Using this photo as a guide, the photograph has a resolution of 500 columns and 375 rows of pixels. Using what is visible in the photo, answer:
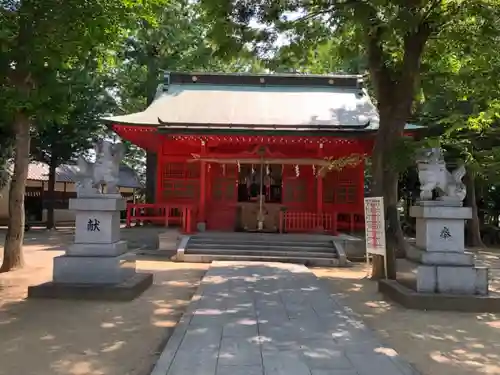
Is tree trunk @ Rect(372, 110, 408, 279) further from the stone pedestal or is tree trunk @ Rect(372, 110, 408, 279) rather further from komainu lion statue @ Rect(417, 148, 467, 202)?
the stone pedestal

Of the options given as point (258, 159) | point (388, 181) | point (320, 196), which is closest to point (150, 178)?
point (258, 159)

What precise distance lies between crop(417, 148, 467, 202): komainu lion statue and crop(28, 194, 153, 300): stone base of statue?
497 centimetres

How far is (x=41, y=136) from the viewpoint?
71.1 ft

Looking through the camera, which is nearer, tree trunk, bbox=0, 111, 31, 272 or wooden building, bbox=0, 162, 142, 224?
tree trunk, bbox=0, 111, 31, 272

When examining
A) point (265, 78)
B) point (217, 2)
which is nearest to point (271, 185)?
point (265, 78)

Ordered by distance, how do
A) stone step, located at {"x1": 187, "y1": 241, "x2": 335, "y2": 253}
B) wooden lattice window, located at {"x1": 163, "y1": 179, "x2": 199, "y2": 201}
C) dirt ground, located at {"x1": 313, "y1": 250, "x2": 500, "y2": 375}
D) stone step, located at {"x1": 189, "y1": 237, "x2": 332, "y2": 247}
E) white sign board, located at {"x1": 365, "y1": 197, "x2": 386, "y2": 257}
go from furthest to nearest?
wooden lattice window, located at {"x1": 163, "y1": 179, "x2": 199, "y2": 201} → stone step, located at {"x1": 189, "y1": 237, "x2": 332, "y2": 247} → stone step, located at {"x1": 187, "y1": 241, "x2": 335, "y2": 253} → white sign board, located at {"x1": 365, "y1": 197, "x2": 386, "y2": 257} → dirt ground, located at {"x1": 313, "y1": 250, "x2": 500, "y2": 375}

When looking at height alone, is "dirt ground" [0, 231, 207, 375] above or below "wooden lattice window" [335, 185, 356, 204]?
below

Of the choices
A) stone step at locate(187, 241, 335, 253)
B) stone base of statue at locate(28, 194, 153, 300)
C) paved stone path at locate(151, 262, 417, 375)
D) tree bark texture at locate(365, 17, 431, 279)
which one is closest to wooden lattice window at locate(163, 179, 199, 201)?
stone step at locate(187, 241, 335, 253)

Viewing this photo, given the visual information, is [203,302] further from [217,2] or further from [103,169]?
[217,2]

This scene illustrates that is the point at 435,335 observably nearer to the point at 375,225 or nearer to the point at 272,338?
the point at 272,338

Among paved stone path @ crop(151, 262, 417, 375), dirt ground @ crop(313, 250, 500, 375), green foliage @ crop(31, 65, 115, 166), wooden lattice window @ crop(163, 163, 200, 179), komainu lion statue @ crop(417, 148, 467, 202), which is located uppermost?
green foliage @ crop(31, 65, 115, 166)

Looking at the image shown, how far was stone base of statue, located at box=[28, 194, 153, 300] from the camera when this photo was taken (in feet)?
24.3

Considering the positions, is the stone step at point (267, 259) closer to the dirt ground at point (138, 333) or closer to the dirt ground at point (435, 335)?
the dirt ground at point (138, 333)

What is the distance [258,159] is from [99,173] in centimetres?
770
